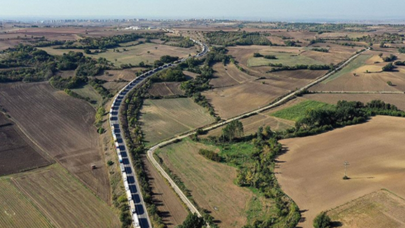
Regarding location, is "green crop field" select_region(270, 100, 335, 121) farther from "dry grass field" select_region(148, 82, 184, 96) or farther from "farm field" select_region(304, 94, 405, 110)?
"dry grass field" select_region(148, 82, 184, 96)

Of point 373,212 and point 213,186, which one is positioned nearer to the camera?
point 373,212

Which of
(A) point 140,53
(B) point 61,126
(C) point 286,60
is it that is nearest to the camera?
(B) point 61,126

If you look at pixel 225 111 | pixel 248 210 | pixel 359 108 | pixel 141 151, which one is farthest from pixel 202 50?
pixel 248 210

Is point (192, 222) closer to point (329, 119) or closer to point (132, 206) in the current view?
point (132, 206)

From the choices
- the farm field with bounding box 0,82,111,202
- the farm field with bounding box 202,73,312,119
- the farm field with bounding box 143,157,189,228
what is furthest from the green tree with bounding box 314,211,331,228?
the farm field with bounding box 202,73,312,119

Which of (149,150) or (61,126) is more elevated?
(61,126)

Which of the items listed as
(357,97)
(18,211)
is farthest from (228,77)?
(18,211)
